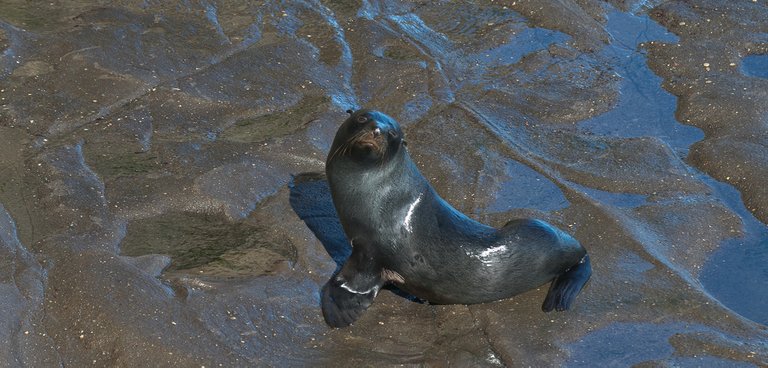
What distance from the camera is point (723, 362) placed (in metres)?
5.49

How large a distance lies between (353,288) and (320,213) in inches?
40.3

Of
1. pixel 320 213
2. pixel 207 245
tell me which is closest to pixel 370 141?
pixel 320 213

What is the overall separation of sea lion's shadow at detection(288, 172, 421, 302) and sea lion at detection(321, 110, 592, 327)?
292mm

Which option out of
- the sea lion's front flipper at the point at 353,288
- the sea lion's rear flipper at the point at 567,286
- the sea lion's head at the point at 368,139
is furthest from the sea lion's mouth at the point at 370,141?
the sea lion's rear flipper at the point at 567,286

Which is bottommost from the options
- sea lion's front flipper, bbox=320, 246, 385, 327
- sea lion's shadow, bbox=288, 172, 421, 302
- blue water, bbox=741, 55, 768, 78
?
sea lion's shadow, bbox=288, 172, 421, 302

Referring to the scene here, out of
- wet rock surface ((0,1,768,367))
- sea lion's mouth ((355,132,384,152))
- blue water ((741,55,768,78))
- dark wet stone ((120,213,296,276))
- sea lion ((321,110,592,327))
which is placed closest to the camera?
wet rock surface ((0,1,768,367))

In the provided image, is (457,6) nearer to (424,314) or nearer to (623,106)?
(623,106)

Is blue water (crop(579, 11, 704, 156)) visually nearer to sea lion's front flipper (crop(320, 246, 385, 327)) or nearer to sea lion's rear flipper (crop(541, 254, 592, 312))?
sea lion's rear flipper (crop(541, 254, 592, 312))

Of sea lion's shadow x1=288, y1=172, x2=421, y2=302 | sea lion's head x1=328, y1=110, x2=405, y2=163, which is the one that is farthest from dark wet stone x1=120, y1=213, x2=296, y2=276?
sea lion's head x1=328, y1=110, x2=405, y2=163

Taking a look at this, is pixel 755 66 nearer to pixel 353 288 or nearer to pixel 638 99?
pixel 638 99

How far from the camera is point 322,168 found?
23.8ft

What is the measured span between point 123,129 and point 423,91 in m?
2.63

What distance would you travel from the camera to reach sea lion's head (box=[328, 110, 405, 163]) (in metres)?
5.71

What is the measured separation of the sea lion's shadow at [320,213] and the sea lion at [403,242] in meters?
0.29
